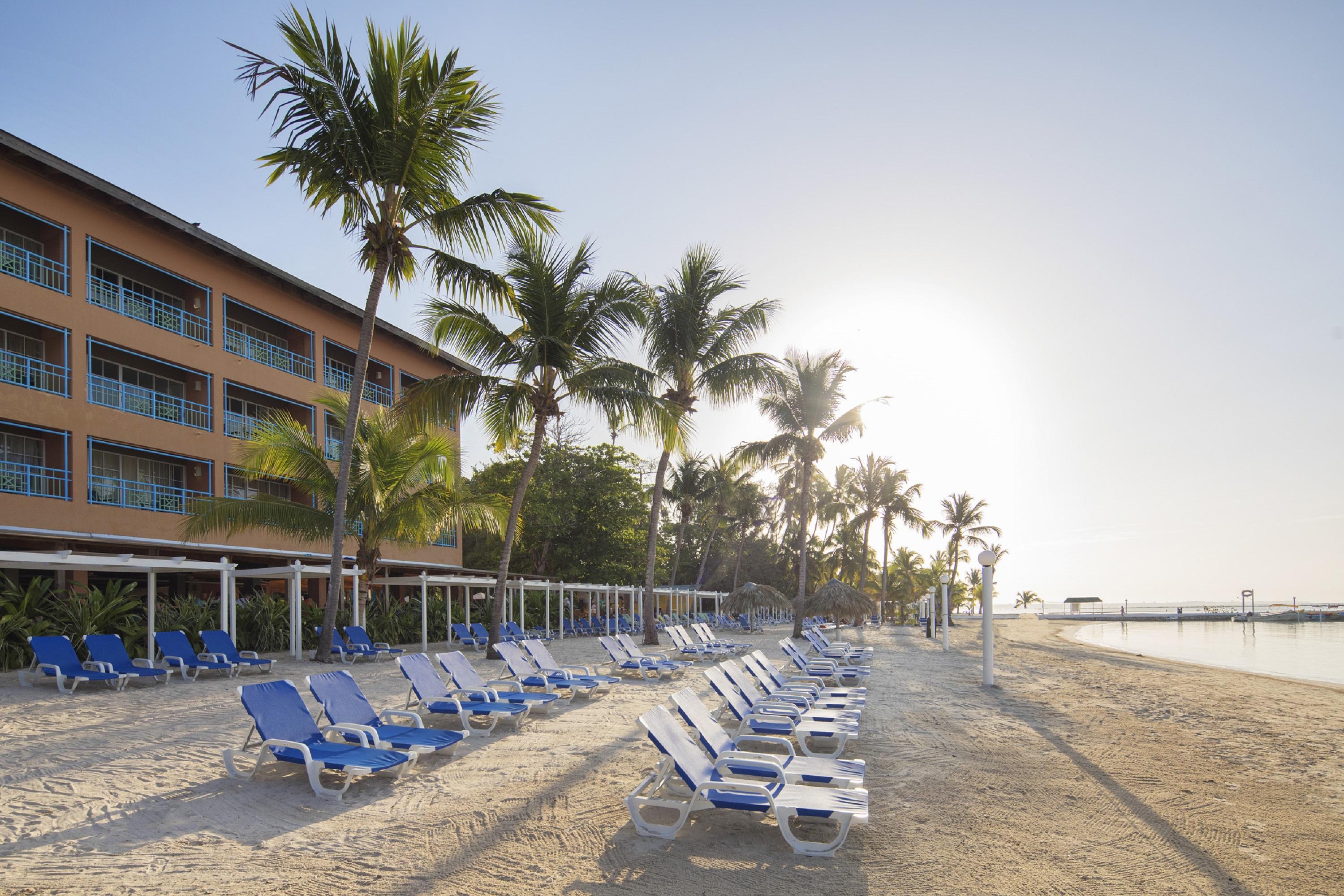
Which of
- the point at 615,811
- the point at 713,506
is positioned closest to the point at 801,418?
the point at 713,506

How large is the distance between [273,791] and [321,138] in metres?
10.7

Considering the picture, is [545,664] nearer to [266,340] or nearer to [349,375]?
[266,340]

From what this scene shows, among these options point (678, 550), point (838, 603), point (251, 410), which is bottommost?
point (838, 603)

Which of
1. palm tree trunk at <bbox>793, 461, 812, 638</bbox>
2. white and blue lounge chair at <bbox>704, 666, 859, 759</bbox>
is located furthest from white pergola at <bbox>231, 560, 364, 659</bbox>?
palm tree trunk at <bbox>793, 461, 812, 638</bbox>

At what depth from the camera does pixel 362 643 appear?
53.5 ft

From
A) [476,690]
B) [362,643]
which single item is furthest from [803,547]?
[476,690]

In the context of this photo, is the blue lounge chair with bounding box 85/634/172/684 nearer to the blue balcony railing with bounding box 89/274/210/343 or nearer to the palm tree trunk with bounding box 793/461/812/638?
the blue balcony railing with bounding box 89/274/210/343

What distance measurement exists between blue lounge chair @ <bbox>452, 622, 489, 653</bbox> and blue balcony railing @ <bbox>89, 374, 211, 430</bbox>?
8970mm

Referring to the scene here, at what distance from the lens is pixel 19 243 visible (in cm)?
1858

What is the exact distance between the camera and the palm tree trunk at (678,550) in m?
42.5

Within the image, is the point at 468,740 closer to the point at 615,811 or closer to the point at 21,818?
the point at 615,811

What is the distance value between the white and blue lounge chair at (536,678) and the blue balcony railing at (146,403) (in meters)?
14.5

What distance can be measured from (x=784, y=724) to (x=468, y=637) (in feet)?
44.9

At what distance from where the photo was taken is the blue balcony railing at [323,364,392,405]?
89.2 ft
